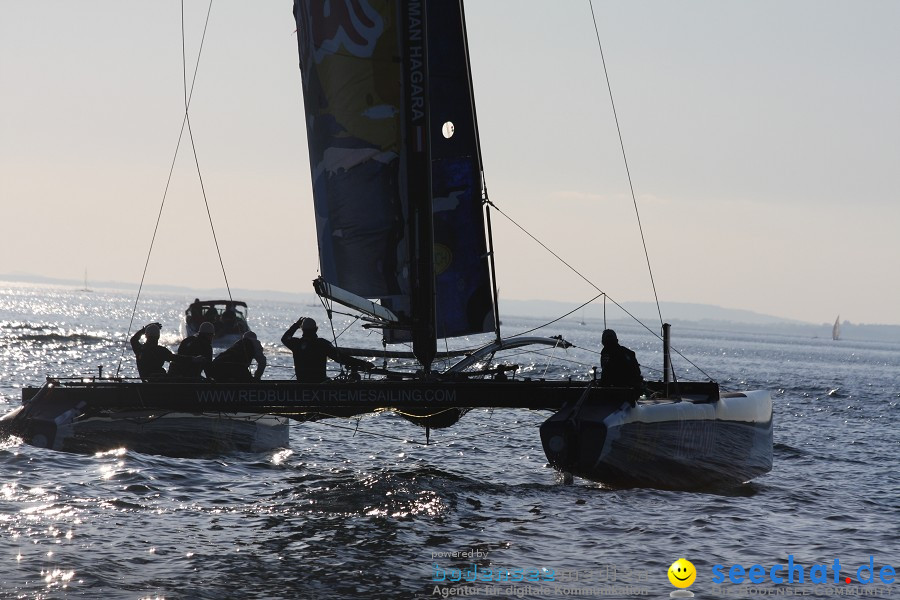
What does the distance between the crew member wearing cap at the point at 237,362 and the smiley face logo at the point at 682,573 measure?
7.27 m

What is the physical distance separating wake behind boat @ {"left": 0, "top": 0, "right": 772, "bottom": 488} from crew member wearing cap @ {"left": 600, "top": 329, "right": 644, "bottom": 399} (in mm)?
369

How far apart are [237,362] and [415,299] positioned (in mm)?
2808

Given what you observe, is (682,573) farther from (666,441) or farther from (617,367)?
(617,367)

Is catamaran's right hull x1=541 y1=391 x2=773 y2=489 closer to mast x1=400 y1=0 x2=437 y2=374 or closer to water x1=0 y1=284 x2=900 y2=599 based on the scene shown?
water x1=0 y1=284 x2=900 y2=599

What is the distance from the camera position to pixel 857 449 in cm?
2333

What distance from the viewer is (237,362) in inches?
623

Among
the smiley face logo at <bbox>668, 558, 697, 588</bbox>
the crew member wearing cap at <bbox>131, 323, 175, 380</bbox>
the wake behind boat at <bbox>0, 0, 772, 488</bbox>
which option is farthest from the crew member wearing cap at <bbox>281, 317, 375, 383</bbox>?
the smiley face logo at <bbox>668, 558, 697, 588</bbox>

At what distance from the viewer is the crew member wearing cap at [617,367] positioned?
14.1 metres

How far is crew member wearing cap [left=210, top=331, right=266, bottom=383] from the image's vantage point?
1573 centimetres

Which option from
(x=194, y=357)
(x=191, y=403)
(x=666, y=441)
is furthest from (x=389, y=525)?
(x=194, y=357)

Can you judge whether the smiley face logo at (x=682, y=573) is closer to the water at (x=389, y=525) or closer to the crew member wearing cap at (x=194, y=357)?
A: the water at (x=389, y=525)

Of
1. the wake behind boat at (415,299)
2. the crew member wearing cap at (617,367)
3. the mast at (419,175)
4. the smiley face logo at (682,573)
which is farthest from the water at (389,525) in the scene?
the mast at (419,175)

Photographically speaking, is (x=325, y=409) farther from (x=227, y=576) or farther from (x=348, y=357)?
(x=227, y=576)

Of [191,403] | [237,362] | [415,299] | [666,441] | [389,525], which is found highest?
[415,299]
